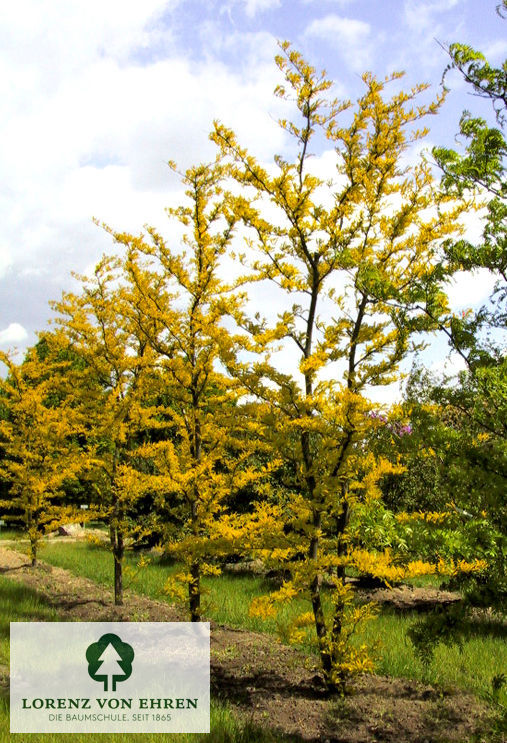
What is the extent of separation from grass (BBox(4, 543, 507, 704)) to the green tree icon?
896 millimetres

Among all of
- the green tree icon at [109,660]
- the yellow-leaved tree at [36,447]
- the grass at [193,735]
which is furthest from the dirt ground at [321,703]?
the yellow-leaved tree at [36,447]

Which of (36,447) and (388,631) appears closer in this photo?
(388,631)

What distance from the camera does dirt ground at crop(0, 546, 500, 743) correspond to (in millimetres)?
4852

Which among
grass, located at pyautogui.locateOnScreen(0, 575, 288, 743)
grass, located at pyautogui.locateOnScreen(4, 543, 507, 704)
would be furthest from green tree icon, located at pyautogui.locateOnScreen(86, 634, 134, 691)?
grass, located at pyautogui.locateOnScreen(0, 575, 288, 743)

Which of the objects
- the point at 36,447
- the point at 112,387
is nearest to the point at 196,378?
the point at 112,387

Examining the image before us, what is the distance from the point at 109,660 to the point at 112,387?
16.5 feet

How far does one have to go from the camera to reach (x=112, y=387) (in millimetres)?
10656

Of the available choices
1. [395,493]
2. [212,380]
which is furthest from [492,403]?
[395,493]

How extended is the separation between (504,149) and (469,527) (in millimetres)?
2684

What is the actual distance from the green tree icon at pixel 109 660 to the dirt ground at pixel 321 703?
0.96 metres

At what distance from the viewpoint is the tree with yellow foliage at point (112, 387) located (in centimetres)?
973

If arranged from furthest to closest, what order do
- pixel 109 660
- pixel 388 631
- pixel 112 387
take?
pixel 112 387 → pixel 388 631 → pixel 109 660

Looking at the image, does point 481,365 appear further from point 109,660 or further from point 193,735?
point 109,660

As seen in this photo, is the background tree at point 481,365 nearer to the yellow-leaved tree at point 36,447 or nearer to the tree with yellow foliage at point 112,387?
the tree with yellow foliage at point 112,387
